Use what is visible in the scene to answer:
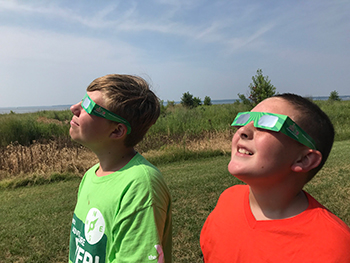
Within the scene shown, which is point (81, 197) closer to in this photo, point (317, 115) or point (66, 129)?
point (317, 115)

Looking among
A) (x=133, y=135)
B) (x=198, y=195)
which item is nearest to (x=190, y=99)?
(x=198, y=195)

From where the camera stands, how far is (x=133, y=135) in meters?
1.90

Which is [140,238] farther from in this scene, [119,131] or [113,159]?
[119,131]

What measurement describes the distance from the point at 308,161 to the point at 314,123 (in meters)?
0.19

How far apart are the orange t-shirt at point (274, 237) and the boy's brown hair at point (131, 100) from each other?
82cm

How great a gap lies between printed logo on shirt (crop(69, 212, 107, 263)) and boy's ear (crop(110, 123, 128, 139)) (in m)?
0.51

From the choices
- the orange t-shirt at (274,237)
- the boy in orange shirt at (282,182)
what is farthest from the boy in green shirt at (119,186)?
the boy in orange shirt at (282,182)

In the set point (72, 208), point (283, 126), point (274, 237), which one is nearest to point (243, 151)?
point (283, 126)

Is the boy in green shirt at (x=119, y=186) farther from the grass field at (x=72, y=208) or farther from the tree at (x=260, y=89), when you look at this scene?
the tree at (x=260, y=89)

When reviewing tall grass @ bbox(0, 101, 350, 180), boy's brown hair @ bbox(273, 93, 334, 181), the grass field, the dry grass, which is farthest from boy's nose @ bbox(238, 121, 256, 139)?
tall grass @ bbox(0, 101, 350, 180)

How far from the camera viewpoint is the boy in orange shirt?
1.18 m

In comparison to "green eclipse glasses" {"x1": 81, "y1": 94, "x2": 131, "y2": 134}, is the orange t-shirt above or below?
below

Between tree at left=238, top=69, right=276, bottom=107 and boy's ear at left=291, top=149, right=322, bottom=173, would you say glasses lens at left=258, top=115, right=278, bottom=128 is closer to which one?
boy's ear at left=291, top=149, right=322, bottom=173

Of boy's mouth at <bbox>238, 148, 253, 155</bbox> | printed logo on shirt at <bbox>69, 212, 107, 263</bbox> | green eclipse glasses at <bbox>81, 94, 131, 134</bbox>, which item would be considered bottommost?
printed logo on shirt at <bbox>69, 212, 107, 263</bbox>
